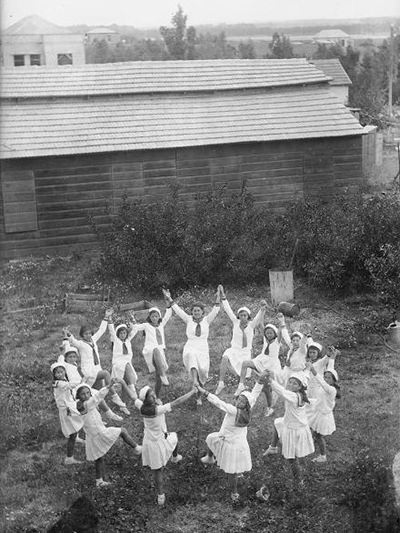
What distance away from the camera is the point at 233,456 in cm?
867

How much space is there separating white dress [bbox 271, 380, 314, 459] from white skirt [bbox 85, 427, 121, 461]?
1882 millimetres

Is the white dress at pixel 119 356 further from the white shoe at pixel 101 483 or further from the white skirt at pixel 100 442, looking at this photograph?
the white shoe at pixel 101 483

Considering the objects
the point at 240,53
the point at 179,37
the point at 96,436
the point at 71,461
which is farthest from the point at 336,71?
the point at 96,436

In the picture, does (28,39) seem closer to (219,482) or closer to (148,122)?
(148,122)

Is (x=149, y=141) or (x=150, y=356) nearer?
(x=150, y=356)

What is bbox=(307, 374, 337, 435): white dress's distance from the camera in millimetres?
9523

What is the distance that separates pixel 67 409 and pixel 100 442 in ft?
2.12

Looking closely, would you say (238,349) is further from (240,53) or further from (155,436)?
(240,53)

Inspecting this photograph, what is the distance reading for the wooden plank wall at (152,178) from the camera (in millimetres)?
17625

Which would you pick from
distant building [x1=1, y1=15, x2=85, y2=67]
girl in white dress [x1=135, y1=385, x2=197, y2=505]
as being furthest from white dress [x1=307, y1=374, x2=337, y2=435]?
distant building [x1=1, y1=15, x2=85, y2=67]

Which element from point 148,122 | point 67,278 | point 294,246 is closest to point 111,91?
point 148,122

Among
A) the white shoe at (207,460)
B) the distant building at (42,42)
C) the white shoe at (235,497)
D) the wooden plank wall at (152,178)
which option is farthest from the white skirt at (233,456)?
the distant building at (42,42)

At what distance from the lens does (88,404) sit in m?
8.78

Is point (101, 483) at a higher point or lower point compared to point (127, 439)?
lower
